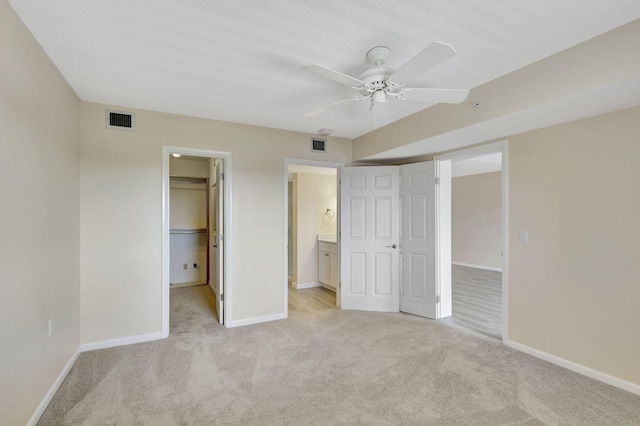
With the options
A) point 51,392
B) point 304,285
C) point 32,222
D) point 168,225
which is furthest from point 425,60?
point 304,285

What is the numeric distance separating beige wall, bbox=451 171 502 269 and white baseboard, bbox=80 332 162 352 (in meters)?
7.32

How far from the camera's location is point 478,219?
778cm

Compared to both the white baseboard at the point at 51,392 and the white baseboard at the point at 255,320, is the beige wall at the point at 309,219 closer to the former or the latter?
the white baseboard at the point at 255,320

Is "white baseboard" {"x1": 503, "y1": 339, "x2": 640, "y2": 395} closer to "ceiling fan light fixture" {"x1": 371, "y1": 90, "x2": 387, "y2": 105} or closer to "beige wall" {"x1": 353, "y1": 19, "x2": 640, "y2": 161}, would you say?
"beige wall" {"x1": 353, "y1": 19, "x2": 640, "y2": 161}

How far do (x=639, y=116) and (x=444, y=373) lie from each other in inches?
99.5

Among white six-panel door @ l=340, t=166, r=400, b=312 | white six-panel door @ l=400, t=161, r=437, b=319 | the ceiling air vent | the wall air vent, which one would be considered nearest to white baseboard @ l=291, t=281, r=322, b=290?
white six-panel door @ l=340, t=166, r=400, b=312

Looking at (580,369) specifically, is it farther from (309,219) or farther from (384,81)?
(309,219)

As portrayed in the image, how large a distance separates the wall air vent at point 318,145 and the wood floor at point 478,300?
9.63 feet

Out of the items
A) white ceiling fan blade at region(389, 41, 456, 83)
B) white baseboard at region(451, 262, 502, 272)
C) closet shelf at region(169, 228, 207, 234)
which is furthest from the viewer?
white baseboard at region(451, 262, 502, 272)

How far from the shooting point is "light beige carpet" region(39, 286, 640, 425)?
202 cm

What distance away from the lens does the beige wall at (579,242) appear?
2361 millimetres

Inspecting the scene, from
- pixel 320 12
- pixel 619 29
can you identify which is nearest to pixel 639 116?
pixel 619 29

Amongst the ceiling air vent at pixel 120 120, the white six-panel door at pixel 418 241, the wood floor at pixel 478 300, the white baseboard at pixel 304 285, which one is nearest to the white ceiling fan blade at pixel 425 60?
the white six-panel door at pixel 418 241

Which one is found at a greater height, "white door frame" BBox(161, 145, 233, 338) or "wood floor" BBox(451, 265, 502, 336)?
"white door frame" BBox(161, 145, 233, 338)
